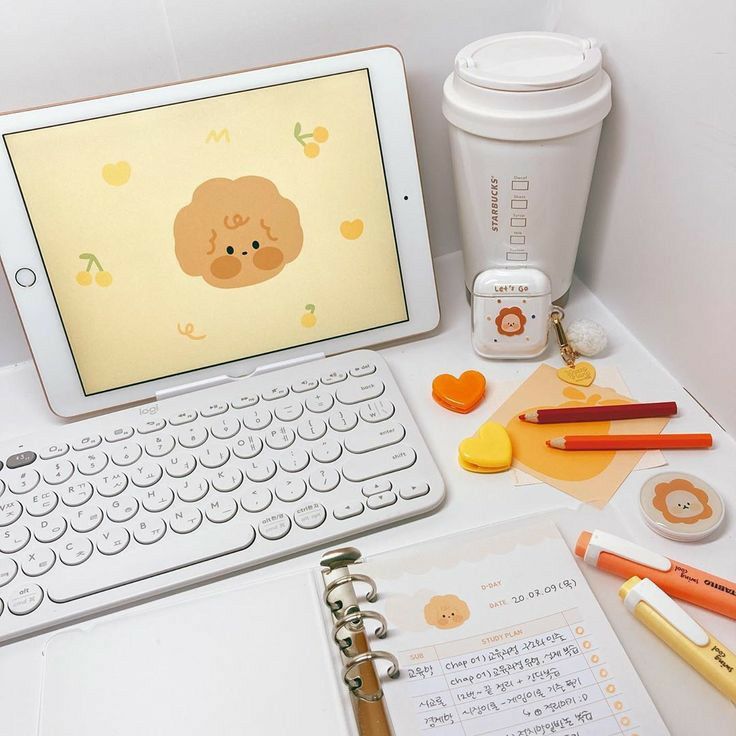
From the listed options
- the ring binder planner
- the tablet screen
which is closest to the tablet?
the tablet screen

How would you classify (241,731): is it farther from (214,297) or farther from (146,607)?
(214,297)

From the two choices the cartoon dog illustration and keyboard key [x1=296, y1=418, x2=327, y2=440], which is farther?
keyboard key [x1=296, y1=418, x2=327, y2=440]

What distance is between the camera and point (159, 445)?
0.58 m

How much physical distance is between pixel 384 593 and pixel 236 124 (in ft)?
1.23

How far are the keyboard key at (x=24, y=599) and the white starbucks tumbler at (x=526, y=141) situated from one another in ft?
1.41

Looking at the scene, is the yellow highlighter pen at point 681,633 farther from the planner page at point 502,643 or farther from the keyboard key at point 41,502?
the keyboard key at point 41,502

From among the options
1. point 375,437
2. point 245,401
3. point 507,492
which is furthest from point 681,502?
point 245,401

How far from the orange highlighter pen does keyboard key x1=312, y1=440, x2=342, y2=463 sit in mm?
180

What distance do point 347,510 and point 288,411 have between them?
4.3 inches

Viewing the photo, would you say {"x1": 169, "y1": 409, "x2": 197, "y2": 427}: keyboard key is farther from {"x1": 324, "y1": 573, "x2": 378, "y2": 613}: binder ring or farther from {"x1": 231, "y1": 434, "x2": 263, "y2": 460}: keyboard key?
{"x1": 324, "y1": 573, "x2": 378, "y2": 613}: binder ring

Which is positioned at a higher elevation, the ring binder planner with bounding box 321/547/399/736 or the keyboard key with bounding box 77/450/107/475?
the keyboard key with bounding box 77/450/107/475

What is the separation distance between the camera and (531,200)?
0.61 meters

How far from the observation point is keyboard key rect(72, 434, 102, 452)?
59 cm

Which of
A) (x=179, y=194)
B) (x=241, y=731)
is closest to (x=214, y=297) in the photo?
(x=179, y=194)
